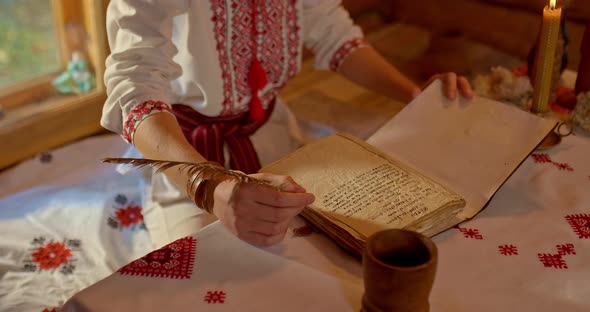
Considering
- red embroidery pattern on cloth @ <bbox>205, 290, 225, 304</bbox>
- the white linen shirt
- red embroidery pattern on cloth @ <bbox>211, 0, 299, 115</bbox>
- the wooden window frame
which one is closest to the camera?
red embroidery pattern on cloth @ <bbox>205, 290, 225, 304</bbox>

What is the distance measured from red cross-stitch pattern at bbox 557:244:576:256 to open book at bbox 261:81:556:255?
12 cm

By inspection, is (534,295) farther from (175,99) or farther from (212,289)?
(175,99)

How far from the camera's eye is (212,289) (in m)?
0.82

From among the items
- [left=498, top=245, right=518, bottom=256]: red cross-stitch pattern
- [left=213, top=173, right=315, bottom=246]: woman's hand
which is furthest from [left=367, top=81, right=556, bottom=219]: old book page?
[left=213, top=173, right=315, bottom=246]: woman's hand

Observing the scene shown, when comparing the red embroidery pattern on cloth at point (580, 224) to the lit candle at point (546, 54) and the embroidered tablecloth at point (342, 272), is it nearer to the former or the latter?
the embroidered tablecloth at point (342, 272)

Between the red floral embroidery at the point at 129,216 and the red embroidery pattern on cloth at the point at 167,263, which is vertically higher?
the red embroidery pattern on cloth at the point at 167,263

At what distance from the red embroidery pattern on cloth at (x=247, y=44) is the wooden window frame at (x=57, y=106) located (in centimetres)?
83

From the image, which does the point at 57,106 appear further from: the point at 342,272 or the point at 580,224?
the point at 580,224

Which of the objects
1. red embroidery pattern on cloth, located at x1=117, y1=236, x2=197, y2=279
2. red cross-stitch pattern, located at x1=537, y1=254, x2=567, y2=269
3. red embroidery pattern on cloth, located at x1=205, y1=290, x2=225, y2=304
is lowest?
red embroidery pattern on cloth, located at x1=205, y1=290, x2=225, y2=304

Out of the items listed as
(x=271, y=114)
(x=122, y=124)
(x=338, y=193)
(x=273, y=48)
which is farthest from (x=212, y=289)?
(x=271, y=114)

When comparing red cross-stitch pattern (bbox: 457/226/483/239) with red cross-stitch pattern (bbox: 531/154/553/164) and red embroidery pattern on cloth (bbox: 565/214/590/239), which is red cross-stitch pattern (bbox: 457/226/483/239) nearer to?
red embroidery pattern on cloth (bbox: 565/214/590/239)

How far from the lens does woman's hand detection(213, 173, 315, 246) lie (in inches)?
34.4

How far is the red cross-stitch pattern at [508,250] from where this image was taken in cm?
92

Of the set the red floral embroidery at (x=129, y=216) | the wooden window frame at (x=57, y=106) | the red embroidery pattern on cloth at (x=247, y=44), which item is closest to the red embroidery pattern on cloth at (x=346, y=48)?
the red embroidery pattern on cloth at (x=247, y=44)
